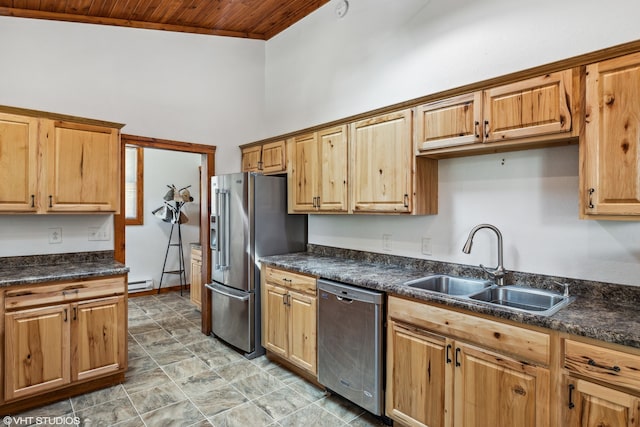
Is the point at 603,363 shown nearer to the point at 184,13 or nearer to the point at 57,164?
the point at 57,164

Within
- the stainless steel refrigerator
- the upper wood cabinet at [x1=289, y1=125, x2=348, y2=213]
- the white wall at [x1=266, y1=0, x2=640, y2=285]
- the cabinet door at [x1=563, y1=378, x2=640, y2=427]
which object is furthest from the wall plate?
the cabinet door at [x1=563, y1=378, x2=640, y2=427]

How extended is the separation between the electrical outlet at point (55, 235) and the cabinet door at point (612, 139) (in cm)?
377

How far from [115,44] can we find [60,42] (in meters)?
0.44

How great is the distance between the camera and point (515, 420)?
5.44 ft

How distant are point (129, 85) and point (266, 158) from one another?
149 cm

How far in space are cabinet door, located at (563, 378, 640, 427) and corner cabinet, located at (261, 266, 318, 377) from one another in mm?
1637

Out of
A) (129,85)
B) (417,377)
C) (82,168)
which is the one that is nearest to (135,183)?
(129,85)

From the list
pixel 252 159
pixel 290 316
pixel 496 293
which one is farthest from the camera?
pixel 252 159

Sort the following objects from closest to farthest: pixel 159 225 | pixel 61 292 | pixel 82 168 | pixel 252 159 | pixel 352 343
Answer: pixel 352 343 → pixel 61 292 → pixel 82 168 → pixel 252 159 → pixel 159 225

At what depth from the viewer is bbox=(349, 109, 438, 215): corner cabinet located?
96.3 inches

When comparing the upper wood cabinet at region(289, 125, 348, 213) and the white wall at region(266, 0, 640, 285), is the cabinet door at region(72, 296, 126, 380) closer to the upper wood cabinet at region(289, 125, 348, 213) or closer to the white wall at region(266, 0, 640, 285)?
the upper wood cabinet at region(289, 125, 348, 213)

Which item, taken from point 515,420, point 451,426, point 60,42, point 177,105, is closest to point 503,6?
point 515,420

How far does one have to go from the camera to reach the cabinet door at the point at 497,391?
160 centimetres

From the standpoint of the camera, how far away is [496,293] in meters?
2.19
